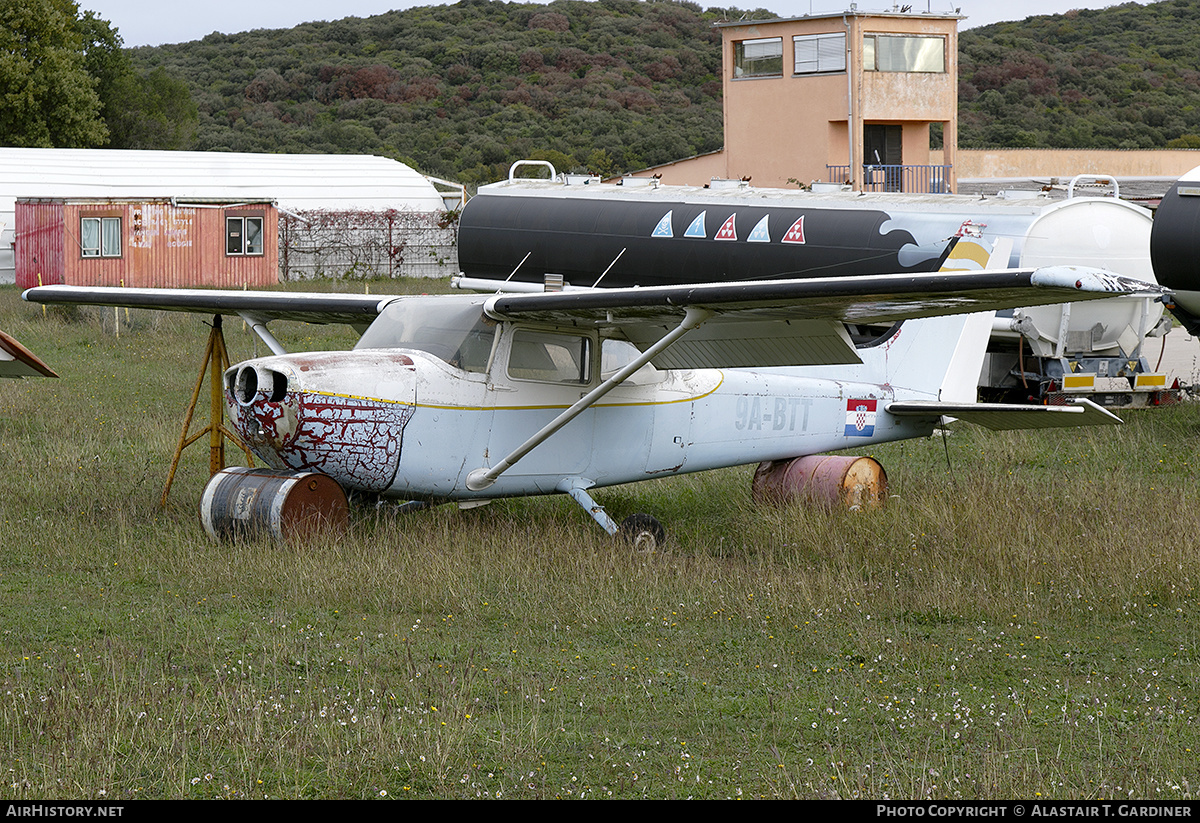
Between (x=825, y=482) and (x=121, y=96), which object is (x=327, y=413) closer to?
(x=825, y=482)

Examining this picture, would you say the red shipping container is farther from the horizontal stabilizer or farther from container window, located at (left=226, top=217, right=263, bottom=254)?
the horizontal stabilizer

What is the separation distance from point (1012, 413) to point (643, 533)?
3.37 metres

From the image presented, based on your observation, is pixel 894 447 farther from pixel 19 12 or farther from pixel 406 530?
pixel 19 12

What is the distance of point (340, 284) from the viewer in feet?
124

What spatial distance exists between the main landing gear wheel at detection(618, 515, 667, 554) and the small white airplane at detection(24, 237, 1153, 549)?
0.02m

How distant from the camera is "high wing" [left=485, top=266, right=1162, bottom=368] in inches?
265

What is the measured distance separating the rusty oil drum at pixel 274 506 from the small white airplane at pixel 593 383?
0.15m

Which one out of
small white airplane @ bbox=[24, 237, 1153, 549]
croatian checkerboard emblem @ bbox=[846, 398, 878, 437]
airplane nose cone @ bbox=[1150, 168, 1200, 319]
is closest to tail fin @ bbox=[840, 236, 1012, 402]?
small white airplane @ bbox=[24, 237, 1153, 549]

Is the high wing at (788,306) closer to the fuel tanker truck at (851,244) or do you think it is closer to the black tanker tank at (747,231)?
the fuel tanker truck at (851,244)

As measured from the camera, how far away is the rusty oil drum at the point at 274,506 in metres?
8.61

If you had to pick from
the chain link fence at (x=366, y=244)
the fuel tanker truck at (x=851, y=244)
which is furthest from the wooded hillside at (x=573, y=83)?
the fuel tanker truck at (x=851, y=244)

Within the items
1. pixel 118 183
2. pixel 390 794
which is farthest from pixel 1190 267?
pixel 118 183

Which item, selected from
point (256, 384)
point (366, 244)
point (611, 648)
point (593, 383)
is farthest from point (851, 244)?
point (366, 244)

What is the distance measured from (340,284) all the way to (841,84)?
1647 centimetres
